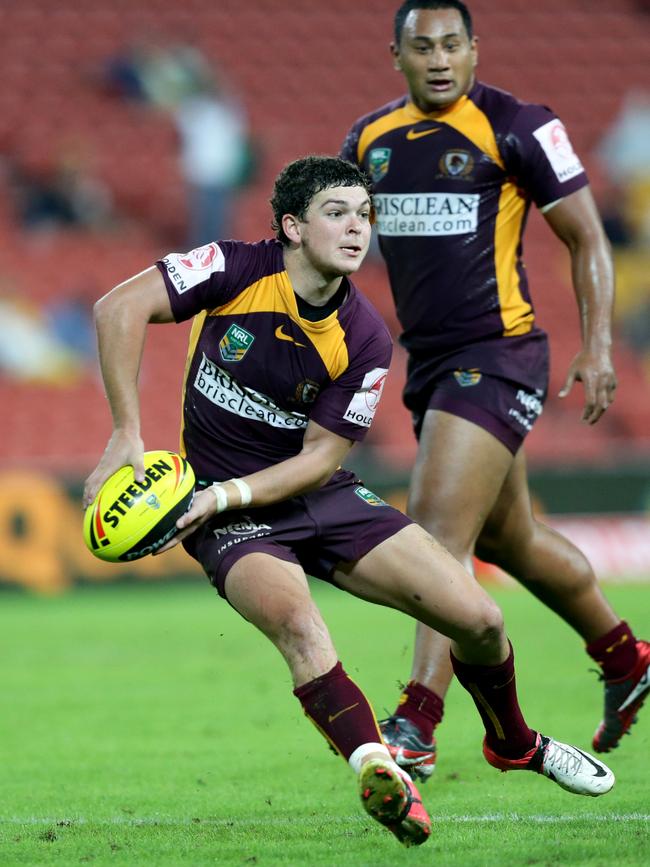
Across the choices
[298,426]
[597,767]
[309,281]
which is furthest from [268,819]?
[309,281]

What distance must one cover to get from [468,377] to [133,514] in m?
1.83

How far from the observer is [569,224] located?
5.29 m

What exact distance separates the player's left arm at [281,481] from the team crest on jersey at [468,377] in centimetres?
101

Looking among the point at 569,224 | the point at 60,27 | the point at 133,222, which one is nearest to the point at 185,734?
the point at 569,224

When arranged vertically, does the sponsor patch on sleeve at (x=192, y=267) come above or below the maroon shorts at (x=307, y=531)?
above

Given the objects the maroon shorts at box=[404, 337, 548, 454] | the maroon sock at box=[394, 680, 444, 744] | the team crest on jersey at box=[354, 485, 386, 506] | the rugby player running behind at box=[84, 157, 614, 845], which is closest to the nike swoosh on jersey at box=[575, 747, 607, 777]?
the rugby player running behind at box=[84, 157, 614, 845]

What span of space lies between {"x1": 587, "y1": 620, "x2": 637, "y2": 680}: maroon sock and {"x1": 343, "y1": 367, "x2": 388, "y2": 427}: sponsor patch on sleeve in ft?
5.71

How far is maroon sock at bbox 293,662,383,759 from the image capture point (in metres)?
3.88

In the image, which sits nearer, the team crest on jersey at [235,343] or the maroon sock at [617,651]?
the team crest on jersey at [235,343]

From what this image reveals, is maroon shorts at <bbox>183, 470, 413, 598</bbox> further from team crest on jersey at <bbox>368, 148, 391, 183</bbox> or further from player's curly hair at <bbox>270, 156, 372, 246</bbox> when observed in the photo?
team crest on jersey at <bbox>368, 148, 391, 183</bbox>

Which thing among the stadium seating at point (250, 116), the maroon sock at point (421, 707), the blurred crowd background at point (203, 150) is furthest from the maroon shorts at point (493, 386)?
the stadium seating at point (250, 116)

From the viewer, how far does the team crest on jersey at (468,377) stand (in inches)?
211

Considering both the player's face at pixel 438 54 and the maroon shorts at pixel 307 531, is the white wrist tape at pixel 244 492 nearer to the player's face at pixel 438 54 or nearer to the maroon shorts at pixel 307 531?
the maroon shorts at pixel 307 531

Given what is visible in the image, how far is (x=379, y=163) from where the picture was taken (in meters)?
5.53
